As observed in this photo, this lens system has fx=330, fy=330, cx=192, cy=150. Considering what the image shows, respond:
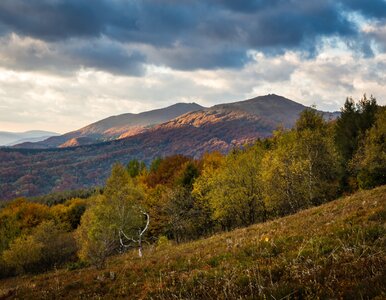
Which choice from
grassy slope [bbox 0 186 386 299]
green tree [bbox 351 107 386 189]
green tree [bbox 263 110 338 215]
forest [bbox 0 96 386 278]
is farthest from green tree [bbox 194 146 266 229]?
grassy slope [bbox 0 186 386 299]


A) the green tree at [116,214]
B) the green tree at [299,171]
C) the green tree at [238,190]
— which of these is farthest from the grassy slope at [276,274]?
the green tree at [116,214]

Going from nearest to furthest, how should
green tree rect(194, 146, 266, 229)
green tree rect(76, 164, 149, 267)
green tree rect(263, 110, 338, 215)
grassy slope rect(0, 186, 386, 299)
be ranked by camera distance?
grassy slope rect(0, 186, 386, 299), green tree rect(263, 110, 338, 215), green tree rect(194, 146, 266, 229), green tree rect(76, 164, 149, 267)

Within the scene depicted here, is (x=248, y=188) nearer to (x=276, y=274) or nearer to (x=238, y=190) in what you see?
(x=238, y=190)

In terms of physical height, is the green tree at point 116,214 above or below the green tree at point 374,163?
below

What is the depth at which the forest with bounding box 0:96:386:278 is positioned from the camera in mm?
48094

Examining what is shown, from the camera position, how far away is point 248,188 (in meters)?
53.0

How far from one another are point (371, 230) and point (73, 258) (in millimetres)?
73273

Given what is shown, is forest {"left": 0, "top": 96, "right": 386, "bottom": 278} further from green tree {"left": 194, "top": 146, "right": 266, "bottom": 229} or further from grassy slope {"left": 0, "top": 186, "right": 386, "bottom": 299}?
grassy slope {"left": 0, "top": 186, "right": 386, "bottom": 299}

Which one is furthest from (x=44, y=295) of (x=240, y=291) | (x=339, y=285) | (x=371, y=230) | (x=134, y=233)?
(x=134, y=233)

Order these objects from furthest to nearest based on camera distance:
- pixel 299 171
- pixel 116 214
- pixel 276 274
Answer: pixel 116 214 → pixel 299 171 → pixel 276 274

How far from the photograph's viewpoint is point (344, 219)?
1666 cm

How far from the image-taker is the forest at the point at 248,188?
4809 centimetres

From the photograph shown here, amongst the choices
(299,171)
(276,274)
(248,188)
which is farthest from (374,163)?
(276,274)

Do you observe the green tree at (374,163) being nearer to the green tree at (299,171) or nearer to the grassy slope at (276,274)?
the green tree at (299,171)
